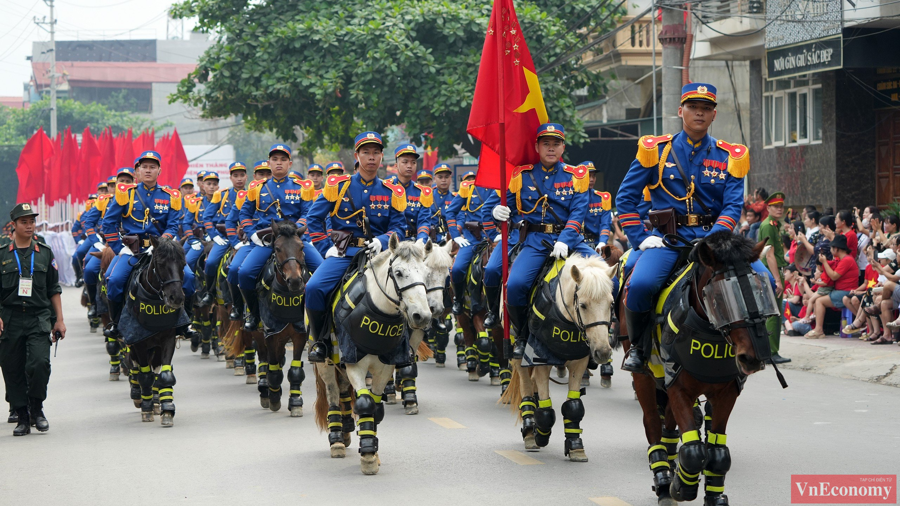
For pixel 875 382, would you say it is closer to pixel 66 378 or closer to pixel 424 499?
pixel 424 499

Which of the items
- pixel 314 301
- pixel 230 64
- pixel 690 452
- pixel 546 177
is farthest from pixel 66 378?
pixel 230 64

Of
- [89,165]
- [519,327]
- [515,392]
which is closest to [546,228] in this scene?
[519,327]

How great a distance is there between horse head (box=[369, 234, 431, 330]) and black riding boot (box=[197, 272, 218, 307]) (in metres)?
7.21

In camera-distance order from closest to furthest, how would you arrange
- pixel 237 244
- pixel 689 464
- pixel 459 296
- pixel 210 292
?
pixel 689 464
pixel 459 296
pixel 237 244
pixel 210 292

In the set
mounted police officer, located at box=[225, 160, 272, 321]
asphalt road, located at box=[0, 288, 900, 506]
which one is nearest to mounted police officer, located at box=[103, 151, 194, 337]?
mounted police officer, located at box=[225, 160, 272, 321]

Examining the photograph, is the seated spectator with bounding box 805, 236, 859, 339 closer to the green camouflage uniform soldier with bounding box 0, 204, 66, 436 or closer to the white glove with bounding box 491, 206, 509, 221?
the white glove with bounding box 491, 206, 509, 221

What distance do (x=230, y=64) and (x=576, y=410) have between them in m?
20.5

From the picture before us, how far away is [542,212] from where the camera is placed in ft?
30.5

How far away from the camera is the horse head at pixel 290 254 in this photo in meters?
10.9

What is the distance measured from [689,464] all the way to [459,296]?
769 centimetres

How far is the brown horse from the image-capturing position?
19.1 ft

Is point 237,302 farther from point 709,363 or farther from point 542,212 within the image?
point 709,363

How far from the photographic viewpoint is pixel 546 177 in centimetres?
937

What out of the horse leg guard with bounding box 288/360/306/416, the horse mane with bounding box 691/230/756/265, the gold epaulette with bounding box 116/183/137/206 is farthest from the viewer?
the gold epaulette with bounding box 116/183/137/206
